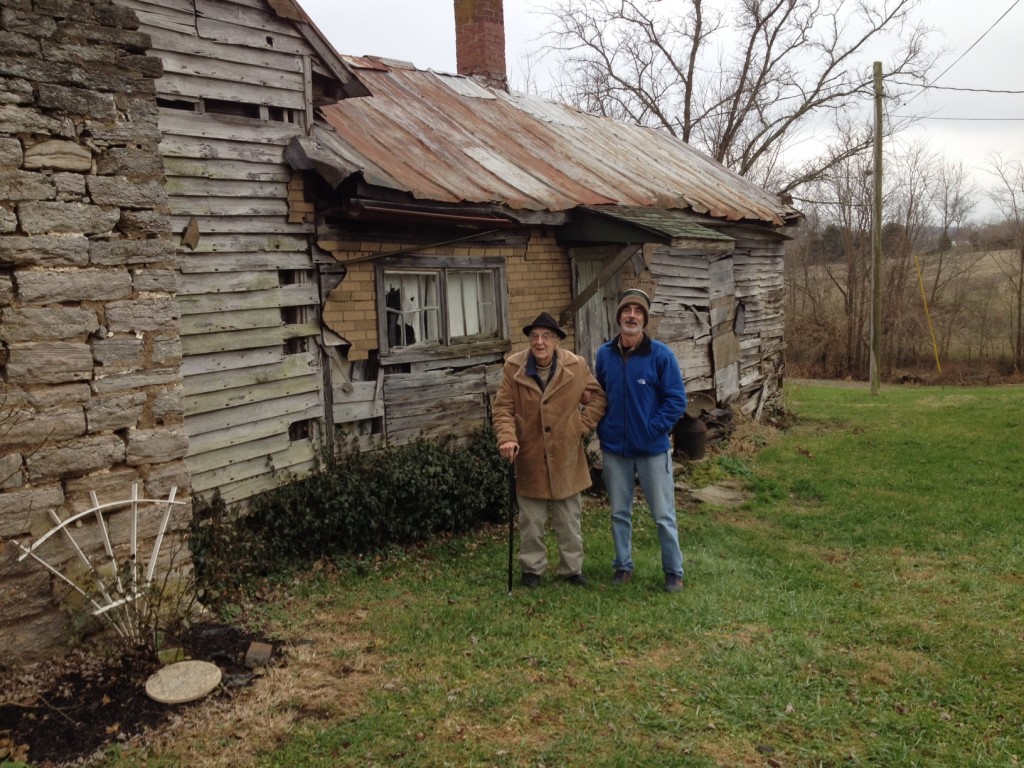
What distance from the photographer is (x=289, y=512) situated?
21.3 feet

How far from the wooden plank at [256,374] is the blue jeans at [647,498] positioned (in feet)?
8.70

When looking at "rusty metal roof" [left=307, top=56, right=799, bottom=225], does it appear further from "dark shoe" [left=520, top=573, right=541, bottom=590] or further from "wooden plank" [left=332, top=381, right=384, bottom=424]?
"dark shoe" [left=520, top=573, right=541, bottom=590]

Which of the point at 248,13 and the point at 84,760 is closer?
the point at 84,760

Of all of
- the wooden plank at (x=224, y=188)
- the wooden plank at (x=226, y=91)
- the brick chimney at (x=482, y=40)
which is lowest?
the wooden plank at (x=224, y=188)

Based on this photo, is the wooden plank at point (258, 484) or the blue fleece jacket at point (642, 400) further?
the wooden plank at point (258, 484)

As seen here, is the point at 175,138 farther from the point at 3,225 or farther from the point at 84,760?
the point at 84,760

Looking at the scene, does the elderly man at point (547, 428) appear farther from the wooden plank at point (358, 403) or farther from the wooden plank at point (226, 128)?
the wooden plank at point (226, 128)

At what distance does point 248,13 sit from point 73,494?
160 inches

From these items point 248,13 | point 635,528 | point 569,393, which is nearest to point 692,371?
point 635,528

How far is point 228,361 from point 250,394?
0.32 metres

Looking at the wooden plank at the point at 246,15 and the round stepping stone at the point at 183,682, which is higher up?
the wooden plank at the point at 246,15

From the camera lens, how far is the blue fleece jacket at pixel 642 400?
5.65m

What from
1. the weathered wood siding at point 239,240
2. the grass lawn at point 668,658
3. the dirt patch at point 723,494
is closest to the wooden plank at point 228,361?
the weathered wood siding at point 239,240

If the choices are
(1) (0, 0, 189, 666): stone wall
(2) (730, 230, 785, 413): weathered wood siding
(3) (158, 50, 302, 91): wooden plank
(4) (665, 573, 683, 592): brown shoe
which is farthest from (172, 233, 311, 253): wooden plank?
(2) (730, 230, 785, 413): weathered wood siding
